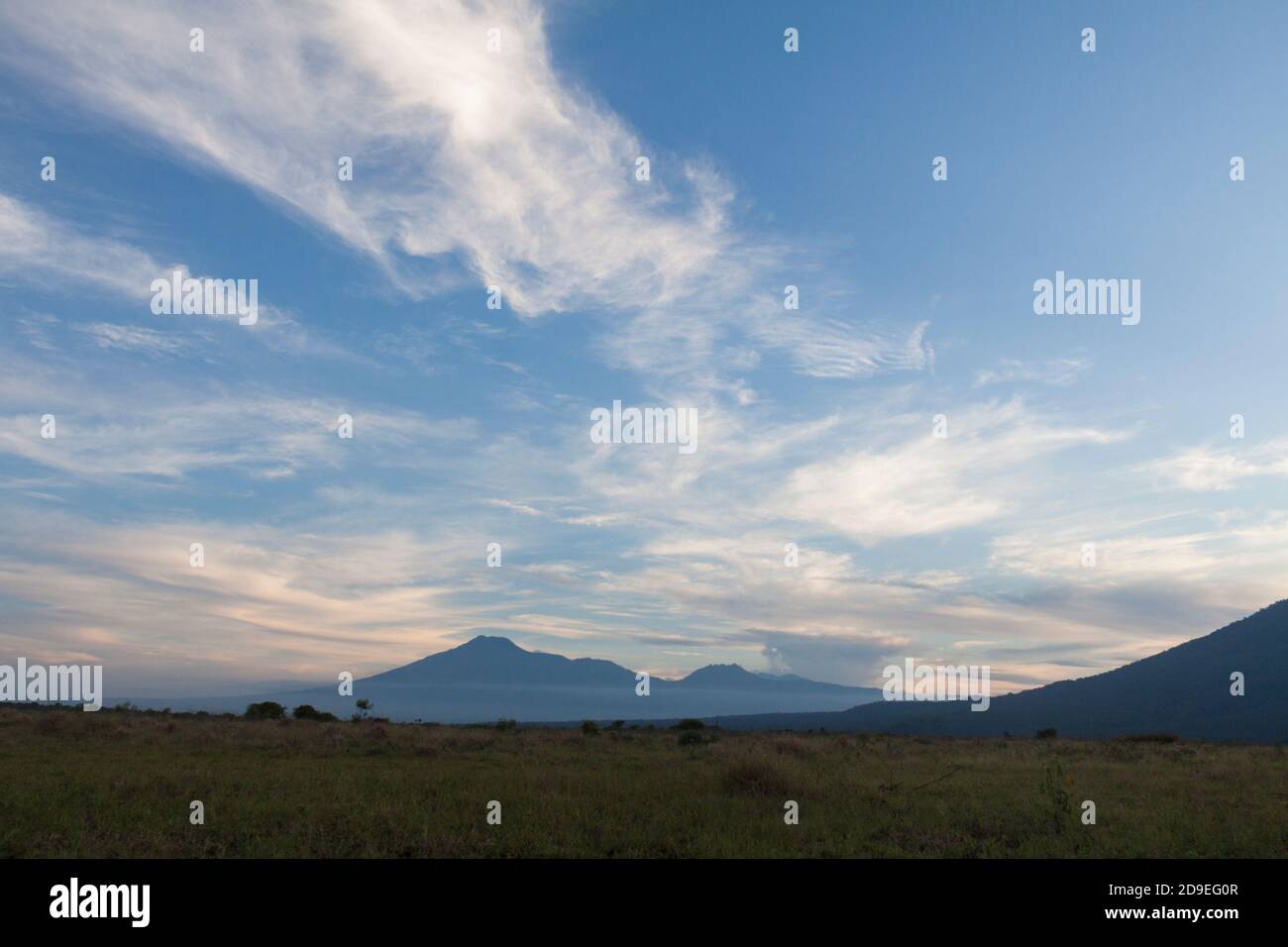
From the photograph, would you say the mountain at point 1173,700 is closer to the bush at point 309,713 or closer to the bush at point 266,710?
the bush at point 309,713

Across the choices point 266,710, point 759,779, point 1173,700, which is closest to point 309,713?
point 266,710

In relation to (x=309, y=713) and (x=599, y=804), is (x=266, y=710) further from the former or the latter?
(x=599, y=804)

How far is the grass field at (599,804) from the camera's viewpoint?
45.0ft

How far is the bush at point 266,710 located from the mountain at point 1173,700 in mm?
68096

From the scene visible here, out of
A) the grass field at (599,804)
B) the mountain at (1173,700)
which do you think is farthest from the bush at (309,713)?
the mountain at (1173,700)

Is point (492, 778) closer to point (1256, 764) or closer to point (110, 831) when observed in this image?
→ point (110, 831)

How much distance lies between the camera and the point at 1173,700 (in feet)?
464

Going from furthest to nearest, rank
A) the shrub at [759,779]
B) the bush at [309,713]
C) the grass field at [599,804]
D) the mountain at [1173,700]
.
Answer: the mountain at [1173,700], the bush at [309,713], the shrub at [759,779], the grass field at [599,804]

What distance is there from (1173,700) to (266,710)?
480 ft
